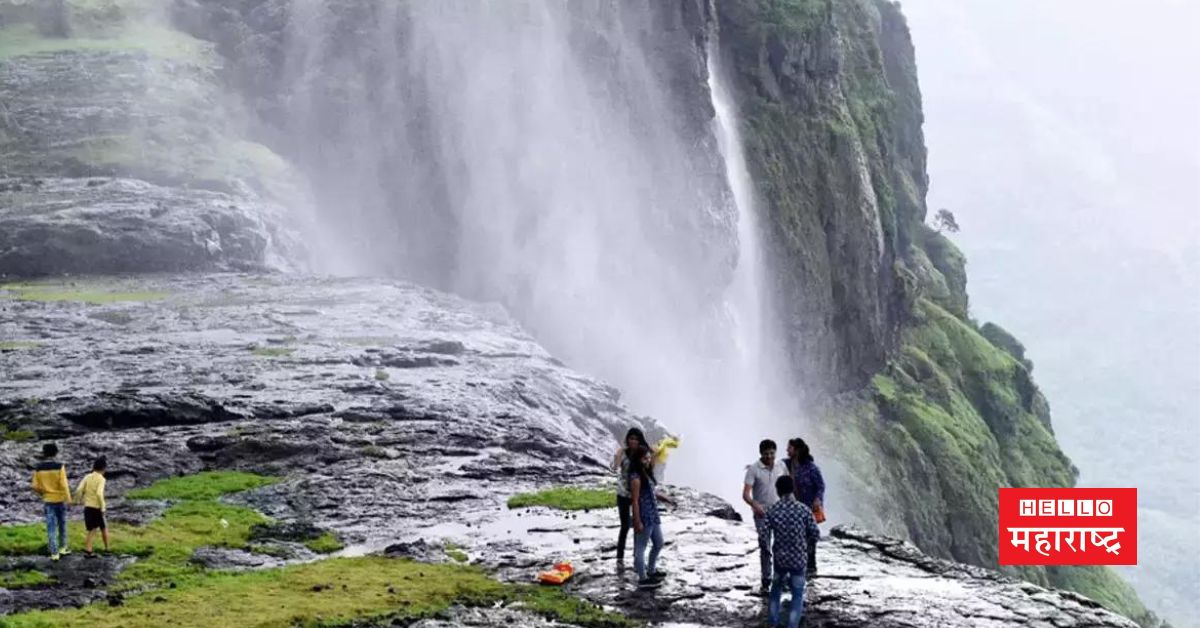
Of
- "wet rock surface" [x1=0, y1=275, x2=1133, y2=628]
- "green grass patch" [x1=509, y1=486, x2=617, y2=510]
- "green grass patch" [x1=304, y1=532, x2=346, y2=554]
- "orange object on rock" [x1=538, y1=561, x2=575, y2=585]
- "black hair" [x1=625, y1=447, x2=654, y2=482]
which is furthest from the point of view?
"green grass patch" [x1=509, y1=486, x2=617, y2=510]

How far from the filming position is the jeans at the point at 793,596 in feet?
87.2

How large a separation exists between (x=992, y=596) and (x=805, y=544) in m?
6.63

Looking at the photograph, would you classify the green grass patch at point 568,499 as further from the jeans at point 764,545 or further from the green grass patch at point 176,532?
the jeans at point 764,545

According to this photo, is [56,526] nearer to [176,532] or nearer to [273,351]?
[176,532]

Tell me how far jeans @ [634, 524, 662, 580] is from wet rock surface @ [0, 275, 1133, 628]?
18.0 inches

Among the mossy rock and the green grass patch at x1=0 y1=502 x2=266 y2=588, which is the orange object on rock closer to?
the green grass patch at x1=0 y1=502 x2=266 y2=588

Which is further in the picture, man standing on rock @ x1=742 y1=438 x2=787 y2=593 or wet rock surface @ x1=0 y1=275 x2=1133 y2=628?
wet rock surface @ x1=0 y1=275 x2=1133 y2=628

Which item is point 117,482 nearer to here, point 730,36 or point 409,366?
point 409,366

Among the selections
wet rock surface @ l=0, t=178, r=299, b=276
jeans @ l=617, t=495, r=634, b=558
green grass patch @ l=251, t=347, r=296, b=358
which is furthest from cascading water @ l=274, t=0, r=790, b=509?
jeans @ l=617, t=495, r=634, b=558

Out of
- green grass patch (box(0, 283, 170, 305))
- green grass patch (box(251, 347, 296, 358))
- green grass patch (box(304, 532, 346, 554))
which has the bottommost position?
green grass patch (box(304, 532, 346, 554))

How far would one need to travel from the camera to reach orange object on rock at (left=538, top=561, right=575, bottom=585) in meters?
31.0

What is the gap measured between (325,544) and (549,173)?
82779mm

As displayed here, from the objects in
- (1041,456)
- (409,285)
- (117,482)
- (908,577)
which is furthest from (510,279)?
(1041,456)

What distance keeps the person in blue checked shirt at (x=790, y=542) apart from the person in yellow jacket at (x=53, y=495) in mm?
17866
